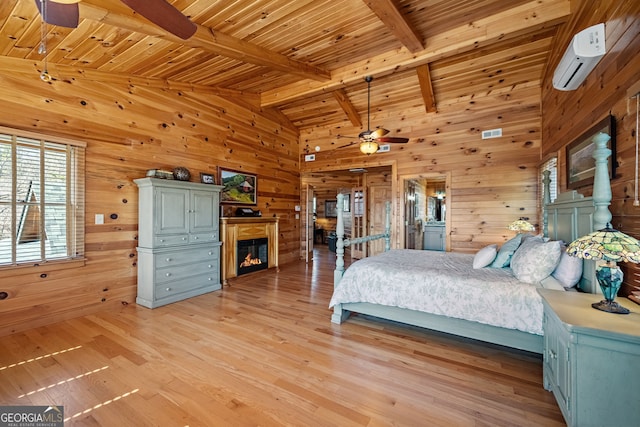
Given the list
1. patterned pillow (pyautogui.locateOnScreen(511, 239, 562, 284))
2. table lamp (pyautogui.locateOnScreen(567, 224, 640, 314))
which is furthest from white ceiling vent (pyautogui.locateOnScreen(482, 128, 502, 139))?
table lamp (pyautogui.locateOnScreen(567, 224, 640, 314))

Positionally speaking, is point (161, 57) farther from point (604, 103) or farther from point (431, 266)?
point (604, 103)

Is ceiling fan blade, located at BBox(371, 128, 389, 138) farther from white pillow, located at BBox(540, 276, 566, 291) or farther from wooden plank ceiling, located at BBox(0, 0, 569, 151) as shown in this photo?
white pillow, located at BBox(540, 276, 566, 291)

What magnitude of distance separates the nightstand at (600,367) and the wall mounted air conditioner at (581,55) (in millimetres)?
1933

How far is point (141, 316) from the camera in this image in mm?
3262

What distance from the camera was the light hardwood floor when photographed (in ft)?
5.58

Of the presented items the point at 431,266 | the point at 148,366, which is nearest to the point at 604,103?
the point at 431,266

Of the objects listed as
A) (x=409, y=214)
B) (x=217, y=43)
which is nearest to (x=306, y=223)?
(x=409, y=214)

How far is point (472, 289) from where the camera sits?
2350 millimetres

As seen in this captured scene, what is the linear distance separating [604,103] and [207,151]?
502 cm

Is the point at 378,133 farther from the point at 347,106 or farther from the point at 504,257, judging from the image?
the point at 504,257

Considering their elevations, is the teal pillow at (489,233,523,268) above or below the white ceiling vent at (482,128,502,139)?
below

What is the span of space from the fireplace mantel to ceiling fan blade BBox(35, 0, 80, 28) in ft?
10.6

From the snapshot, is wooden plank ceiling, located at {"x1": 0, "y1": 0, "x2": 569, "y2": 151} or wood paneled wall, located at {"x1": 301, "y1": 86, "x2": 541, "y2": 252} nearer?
wooden plank ceiling, located at {"x1": 0, "y1": 0, "x2": 569, "y2": 151}

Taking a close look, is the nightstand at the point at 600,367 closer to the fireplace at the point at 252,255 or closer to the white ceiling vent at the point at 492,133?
the white ceiling vent at the point at 492,133
